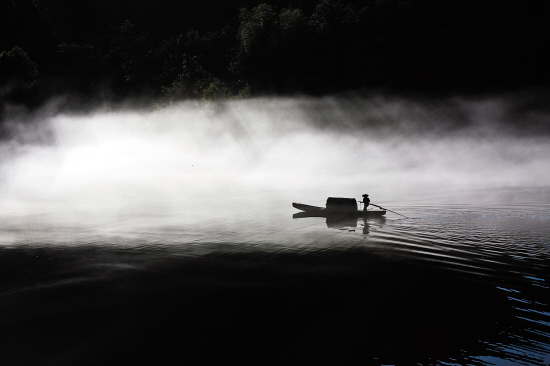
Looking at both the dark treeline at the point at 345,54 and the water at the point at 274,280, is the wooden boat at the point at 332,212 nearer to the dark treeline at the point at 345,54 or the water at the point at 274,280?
the water at the point at 274,280

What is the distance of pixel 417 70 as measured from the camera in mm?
66562

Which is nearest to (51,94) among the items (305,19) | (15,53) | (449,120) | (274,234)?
(15,53)

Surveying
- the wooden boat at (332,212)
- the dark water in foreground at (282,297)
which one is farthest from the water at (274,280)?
the wooden boat at (332,212)

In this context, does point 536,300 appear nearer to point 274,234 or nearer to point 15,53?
point 274,234

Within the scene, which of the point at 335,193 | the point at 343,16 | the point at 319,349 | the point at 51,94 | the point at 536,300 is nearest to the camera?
the point at 319,349

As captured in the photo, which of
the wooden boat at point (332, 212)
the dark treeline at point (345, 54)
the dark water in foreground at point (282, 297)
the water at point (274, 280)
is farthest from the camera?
the dark treeline at point (345, 54)

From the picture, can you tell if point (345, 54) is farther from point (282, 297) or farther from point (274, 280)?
point (282, 297)

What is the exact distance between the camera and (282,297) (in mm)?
11484

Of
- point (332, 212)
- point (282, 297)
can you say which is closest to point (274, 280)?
point (282, 297)

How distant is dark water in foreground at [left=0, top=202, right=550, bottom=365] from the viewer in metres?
8.71

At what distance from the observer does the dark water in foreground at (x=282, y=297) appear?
343 inches

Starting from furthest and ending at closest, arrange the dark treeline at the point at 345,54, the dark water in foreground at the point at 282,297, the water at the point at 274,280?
the dark treeline at the point at 345,54
the water at the point at 274,280
the dark water in foreground at the point at 282,297

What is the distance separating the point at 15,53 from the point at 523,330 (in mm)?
85143

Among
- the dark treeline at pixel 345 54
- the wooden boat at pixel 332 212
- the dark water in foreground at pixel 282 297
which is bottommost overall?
the dark water in foreground at pixel 282 297
